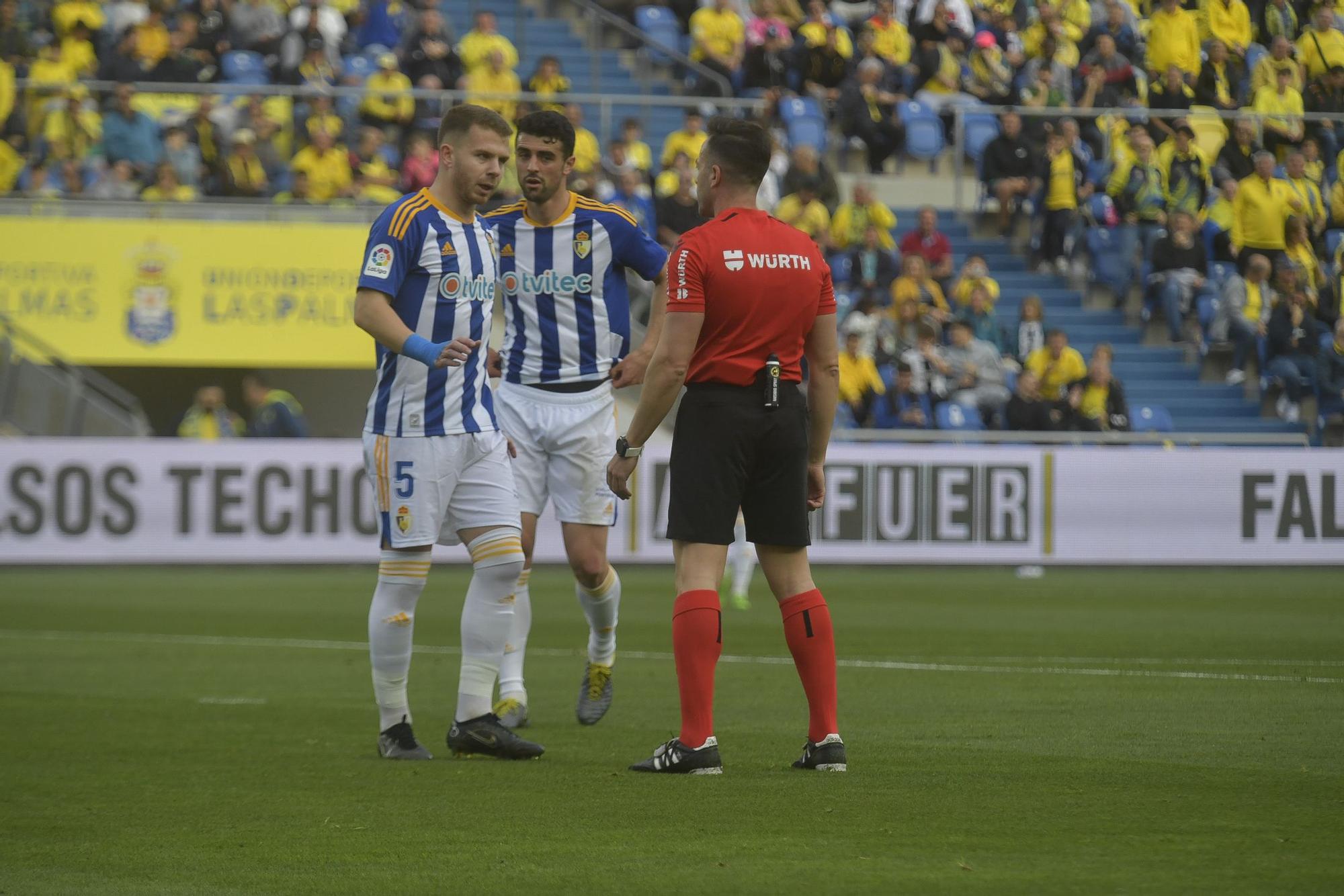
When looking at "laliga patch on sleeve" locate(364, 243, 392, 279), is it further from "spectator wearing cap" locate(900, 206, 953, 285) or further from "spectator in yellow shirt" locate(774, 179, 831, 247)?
"spectator wearing cap" locate(900, 206, 953, 285)

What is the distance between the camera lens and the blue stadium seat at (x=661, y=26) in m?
27.2

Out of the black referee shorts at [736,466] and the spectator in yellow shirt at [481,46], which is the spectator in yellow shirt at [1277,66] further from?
the black referee shorts at [736,466]

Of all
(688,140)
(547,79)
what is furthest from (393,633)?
(547,79)

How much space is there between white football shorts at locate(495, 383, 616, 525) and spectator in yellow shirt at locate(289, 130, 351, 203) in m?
14.4

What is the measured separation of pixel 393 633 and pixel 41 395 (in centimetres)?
1508

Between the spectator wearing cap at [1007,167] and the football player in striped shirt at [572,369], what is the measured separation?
17.4m

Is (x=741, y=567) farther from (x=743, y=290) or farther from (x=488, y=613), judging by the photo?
(x=743, y=290)

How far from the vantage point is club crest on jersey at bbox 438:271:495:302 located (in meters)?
7.30

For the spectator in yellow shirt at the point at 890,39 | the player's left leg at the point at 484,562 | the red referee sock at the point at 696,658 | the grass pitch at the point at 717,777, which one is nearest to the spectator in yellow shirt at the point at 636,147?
the spectator in yellow shirt at the point at 890,39

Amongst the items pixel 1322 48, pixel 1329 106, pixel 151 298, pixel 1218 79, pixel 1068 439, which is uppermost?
pixel 1322 48

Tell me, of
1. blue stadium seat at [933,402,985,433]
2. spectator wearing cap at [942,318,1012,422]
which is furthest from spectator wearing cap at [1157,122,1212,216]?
blue stadium seat at [933,402,985,433]

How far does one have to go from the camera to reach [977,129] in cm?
2662

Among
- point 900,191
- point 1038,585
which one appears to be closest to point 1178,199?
point 900,191

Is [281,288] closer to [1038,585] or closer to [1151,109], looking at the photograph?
[1038,585]
